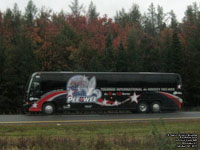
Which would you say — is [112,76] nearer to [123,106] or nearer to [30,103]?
[123,106]

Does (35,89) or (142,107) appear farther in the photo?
(142,107)

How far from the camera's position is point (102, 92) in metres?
28.0

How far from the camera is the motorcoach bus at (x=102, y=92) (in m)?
26.5

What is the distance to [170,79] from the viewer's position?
29.2 meters

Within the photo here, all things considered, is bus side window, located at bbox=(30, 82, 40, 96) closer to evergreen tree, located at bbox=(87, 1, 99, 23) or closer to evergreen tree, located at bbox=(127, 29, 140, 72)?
evergreen tree, located at bbox=(127, 29, 140, 72)

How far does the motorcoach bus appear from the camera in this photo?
26500 millimetres

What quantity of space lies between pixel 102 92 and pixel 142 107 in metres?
3.50

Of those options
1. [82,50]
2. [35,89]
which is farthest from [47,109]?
[82,50]

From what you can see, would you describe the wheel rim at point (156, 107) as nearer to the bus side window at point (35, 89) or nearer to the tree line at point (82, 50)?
the bus side window at point (35, 89)

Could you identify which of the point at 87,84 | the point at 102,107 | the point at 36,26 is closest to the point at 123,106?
the point at 102,107

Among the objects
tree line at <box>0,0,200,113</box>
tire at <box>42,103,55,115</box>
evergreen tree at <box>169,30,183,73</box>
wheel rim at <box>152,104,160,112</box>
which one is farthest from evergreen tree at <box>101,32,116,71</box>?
tire at <box>42,103,55,115</box>

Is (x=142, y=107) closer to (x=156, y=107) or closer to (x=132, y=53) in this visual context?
(x=156, y=107)

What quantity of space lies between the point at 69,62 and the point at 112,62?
25.0 feet

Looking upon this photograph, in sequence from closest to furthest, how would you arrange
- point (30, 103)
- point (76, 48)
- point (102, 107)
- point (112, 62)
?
point (30, 103) → point (102, 107) → point (112, 62) → point (76, 48)
